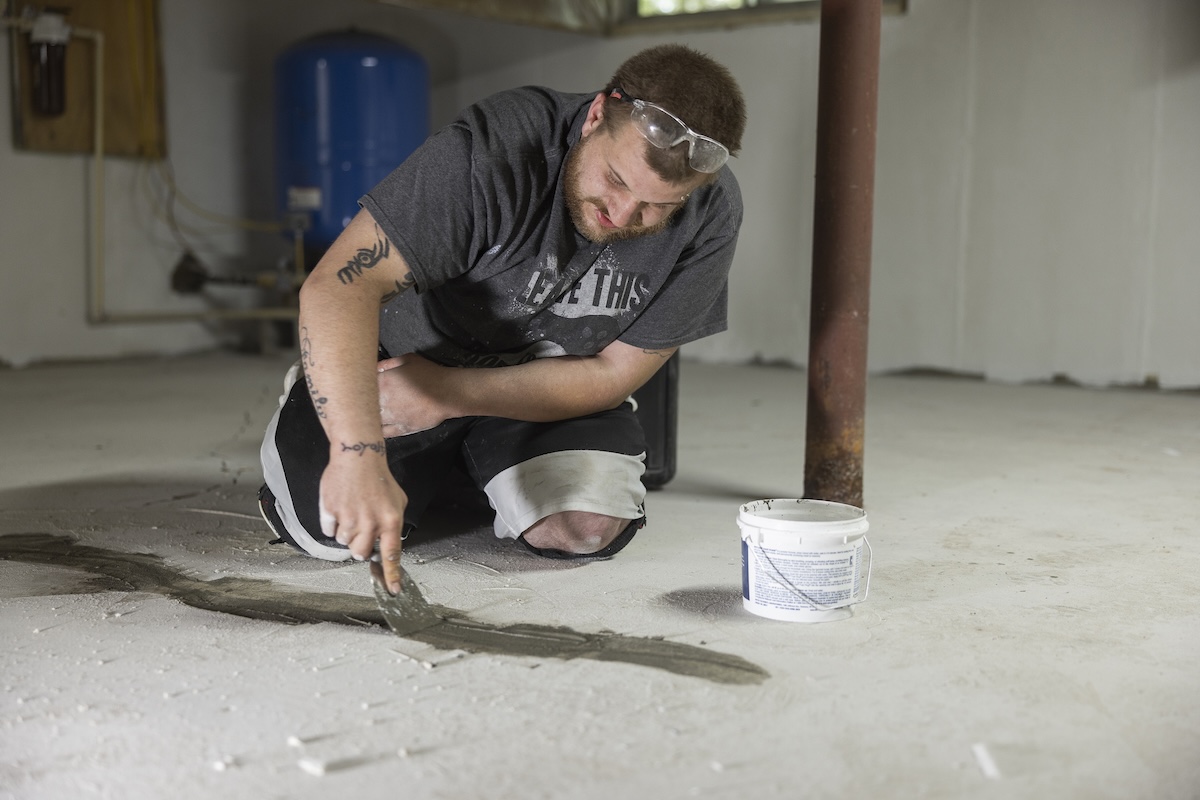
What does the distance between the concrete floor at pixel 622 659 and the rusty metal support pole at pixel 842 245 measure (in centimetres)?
15

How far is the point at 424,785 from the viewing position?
3.25ft

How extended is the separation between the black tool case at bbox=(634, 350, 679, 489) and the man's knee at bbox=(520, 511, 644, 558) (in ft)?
1.54

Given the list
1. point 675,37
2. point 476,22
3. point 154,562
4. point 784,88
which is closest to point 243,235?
point 476,22

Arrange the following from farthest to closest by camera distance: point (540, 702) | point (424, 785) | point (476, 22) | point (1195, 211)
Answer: point (476, 22) → point (1195, 211) → point (540, 702) → point (424, 785)

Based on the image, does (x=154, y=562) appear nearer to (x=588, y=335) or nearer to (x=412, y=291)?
(x=412, y=291)

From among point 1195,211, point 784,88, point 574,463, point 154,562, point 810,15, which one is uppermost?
point 810,15

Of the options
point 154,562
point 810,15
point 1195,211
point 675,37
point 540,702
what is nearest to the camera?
point 540,702

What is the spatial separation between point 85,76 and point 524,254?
3692mm

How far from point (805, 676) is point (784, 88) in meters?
3.85

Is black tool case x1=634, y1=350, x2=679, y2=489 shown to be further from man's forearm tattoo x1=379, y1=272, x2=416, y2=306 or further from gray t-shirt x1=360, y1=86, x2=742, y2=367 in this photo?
man's forearm tattoo x1=379, y1=272, x2=416, y2=306

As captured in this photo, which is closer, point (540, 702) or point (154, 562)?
point (540, 702)

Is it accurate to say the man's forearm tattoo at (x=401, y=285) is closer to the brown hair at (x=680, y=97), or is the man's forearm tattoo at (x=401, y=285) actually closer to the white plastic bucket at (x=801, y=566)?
the brown hair at (x=680, y=97)

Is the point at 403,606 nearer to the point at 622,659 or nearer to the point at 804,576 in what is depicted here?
the point at 622,659

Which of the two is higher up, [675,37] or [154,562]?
[675,37]
